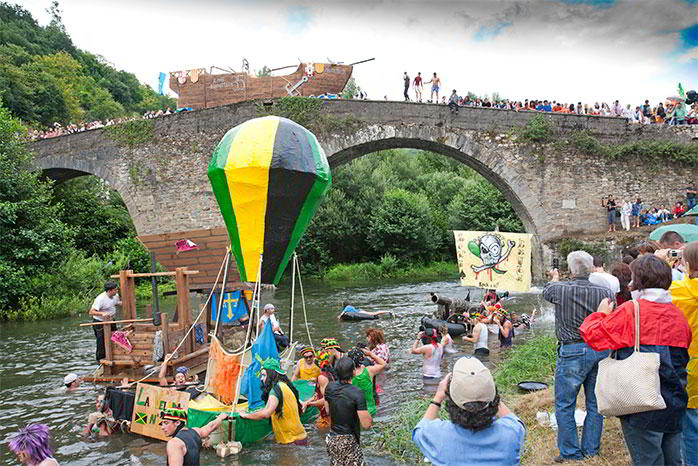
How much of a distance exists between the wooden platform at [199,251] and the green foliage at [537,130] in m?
14.3

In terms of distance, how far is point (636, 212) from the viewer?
66.1 feet

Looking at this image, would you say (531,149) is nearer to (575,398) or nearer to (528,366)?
(528,366)

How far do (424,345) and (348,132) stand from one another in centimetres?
1321

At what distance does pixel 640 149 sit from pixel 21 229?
2194cm

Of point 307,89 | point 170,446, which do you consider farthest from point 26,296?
point 170,446

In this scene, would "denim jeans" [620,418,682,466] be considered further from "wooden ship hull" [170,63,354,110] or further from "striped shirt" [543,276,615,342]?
"wooden ship hull" [170,63,354,110]

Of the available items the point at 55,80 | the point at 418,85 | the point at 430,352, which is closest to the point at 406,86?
the point at 418,85

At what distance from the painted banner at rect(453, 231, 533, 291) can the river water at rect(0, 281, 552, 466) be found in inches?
23.1

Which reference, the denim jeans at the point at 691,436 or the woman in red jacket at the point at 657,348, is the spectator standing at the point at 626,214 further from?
the woman in red jacket at the point at 657,348

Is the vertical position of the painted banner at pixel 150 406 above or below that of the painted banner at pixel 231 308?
below

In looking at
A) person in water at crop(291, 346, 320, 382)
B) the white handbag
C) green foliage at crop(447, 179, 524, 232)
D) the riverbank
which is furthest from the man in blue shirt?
green foliage at crop(447, 179, 524, 232)

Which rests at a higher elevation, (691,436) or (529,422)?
(691,436)

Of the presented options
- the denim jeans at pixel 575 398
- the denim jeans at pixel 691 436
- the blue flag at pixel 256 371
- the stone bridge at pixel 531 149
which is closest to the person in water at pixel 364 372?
the blue flag at pixel 256 371

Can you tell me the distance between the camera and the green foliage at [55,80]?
42.5 metres
